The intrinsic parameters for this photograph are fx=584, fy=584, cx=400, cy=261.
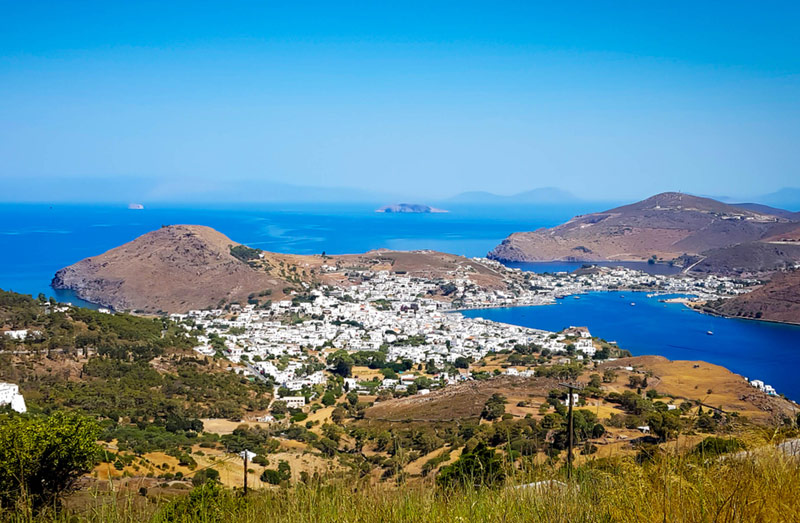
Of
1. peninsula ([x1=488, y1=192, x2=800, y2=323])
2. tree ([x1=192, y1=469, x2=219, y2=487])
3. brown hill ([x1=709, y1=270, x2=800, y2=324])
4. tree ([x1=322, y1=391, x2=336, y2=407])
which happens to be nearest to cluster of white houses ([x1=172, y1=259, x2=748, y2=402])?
tree ([x1=322, y1=391, x2=336, y2=407])

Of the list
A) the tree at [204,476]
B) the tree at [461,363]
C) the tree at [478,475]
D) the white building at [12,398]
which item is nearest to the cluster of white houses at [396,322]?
the tree at [461,363]

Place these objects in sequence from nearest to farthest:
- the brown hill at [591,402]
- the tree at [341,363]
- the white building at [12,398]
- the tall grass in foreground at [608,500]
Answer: the tall grass in foreground at [608,500] < the white building at [12,398] < the brown hill at [591,402] < the tree at [341,363]

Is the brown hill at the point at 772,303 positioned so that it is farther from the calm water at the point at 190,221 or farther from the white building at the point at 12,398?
the white building at the point at 12,398

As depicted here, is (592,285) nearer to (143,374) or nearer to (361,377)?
(361,377)

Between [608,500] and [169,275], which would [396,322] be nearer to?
[169,275]

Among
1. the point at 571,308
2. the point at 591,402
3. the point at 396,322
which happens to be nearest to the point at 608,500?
the point at 591,402

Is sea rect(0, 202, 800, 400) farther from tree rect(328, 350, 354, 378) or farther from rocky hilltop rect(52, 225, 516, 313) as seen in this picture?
tree rect(328, 350, 354, 378)
